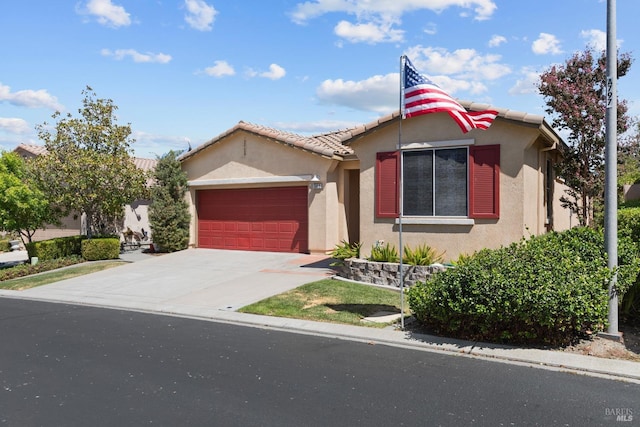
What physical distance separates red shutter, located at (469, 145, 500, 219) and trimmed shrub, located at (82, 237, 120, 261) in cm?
1314

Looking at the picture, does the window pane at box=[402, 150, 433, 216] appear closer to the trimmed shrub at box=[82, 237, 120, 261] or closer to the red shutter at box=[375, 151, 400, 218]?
the red shutter at box=[375, 151, 400, 218]

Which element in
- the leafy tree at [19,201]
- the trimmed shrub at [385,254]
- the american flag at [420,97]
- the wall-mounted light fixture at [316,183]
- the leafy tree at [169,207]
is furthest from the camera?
the leafy tree at [169,207]

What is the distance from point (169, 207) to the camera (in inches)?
742

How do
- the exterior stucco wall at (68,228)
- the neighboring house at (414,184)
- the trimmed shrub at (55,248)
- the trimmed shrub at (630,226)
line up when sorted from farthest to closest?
the exterior stucco wall at (68,228) → the trimmed shrub at (55,248) → the neighboring house at (414,184) → the trimmed shrub at (630,226)

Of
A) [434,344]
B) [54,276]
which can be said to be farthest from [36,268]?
[434,344]

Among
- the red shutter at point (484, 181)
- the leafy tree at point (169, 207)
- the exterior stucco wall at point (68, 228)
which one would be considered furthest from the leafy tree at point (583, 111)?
the exterior stucco wall at point (68, 228)

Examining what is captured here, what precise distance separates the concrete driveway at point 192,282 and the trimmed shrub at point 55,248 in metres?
3.39

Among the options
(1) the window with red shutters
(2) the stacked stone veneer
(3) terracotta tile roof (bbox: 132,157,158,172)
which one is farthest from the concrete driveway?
(3) terracotta tile roof (bbox: 132,157,158,172)

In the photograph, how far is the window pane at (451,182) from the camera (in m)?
11.8

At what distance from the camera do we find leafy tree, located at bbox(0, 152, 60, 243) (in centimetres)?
1762

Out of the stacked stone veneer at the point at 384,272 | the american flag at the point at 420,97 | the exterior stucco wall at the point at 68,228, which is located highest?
the american flag at the point at 420,97

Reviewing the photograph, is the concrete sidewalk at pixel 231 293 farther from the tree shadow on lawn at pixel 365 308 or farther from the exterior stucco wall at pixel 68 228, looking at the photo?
the exterior stucco wall at pixel 68 228

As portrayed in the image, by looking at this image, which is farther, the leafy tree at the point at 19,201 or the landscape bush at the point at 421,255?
the leafy tree at the point at 19,201

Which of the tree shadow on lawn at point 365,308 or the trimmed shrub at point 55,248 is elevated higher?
the trimmed shrub at point 55,248
